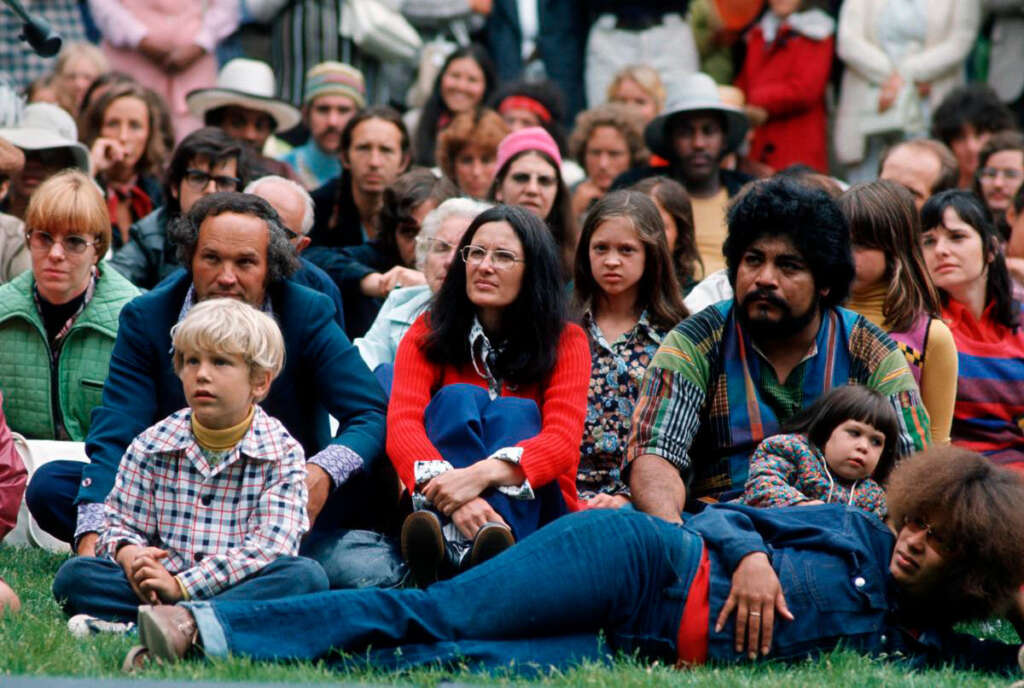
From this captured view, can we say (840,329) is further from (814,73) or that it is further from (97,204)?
(814,73)

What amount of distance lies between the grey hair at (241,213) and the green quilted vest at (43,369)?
3.05 feet

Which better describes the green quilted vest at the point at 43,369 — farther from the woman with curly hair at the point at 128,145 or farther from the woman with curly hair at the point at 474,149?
the woman with curly hair at the point at 474,149

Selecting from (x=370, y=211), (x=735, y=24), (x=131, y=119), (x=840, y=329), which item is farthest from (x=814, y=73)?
(x=840, y=329)

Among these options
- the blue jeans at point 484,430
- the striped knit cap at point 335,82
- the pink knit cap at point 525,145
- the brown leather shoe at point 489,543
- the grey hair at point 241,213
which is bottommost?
the brown leather shoe at point 489,543

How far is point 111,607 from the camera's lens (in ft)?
16.3

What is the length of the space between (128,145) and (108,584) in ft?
15.5

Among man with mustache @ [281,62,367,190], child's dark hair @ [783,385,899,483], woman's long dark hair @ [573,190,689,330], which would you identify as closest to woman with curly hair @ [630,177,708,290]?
woman's long dark hair @ [573,190,689,330]

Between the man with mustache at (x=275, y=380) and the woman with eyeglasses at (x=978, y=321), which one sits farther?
the woman with eyeglasses at (x=978, y=321)

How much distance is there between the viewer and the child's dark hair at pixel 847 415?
5.43m

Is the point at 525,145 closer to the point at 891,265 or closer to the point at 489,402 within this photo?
the point at 891,265

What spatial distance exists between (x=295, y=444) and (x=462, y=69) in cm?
592

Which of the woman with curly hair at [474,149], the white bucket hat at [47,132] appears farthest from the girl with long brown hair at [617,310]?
the white bucket hat at [47,132]

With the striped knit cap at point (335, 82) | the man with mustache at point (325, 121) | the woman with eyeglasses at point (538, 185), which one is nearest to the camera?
the woman with eyeglasses at point (538, 185)

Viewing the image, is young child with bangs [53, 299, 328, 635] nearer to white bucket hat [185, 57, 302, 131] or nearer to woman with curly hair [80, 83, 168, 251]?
woman with curly hair [80, 83, 168, 251]
